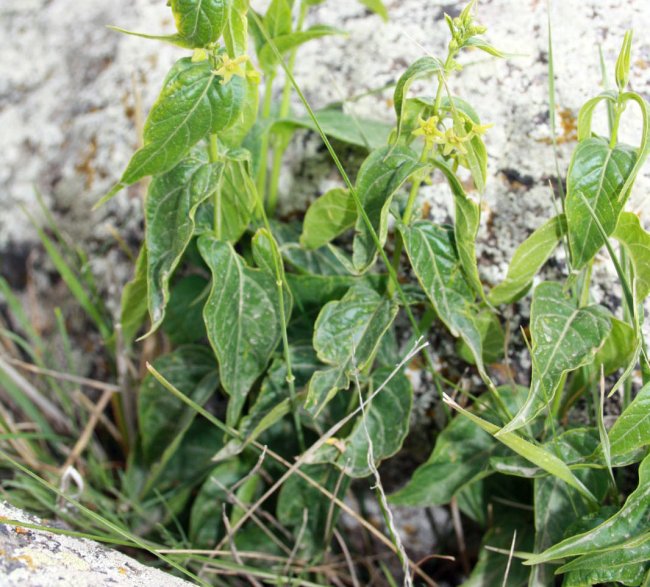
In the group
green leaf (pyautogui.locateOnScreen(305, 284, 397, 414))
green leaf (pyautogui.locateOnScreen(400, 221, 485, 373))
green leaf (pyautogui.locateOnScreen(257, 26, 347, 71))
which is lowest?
green leaf (pyautogui.locateOnScreen(305, 284, 397, 414))

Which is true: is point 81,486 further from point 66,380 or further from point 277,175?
point 277,175

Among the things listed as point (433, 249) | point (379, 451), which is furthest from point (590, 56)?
point (379, 451)

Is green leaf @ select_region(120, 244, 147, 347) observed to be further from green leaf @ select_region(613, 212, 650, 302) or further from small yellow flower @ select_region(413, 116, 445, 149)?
green leaf @ select_region(613, 212, 650, 302)

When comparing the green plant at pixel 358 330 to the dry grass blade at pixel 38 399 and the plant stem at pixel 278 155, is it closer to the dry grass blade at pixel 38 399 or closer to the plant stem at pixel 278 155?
the plant stem at pixel 278 155

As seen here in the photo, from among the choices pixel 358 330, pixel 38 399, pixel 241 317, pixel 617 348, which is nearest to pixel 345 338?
pixel 358 330

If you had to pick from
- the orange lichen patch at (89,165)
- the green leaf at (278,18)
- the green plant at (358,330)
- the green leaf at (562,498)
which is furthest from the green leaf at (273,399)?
the orange lichen patch at (89,165)

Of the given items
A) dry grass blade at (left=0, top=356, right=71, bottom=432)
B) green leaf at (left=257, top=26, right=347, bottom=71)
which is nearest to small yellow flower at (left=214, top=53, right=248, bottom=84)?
green leaf at (left=257, top=26, right=347, bottom=71)

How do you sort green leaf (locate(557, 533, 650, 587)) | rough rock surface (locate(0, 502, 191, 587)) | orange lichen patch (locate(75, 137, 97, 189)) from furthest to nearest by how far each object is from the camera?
orange lichen patch (locate(75, 137, 97, 189)), green leaf (locate(557, 533, 650, 587)), rough rock surface (locate(0, 502, 191, 587))
